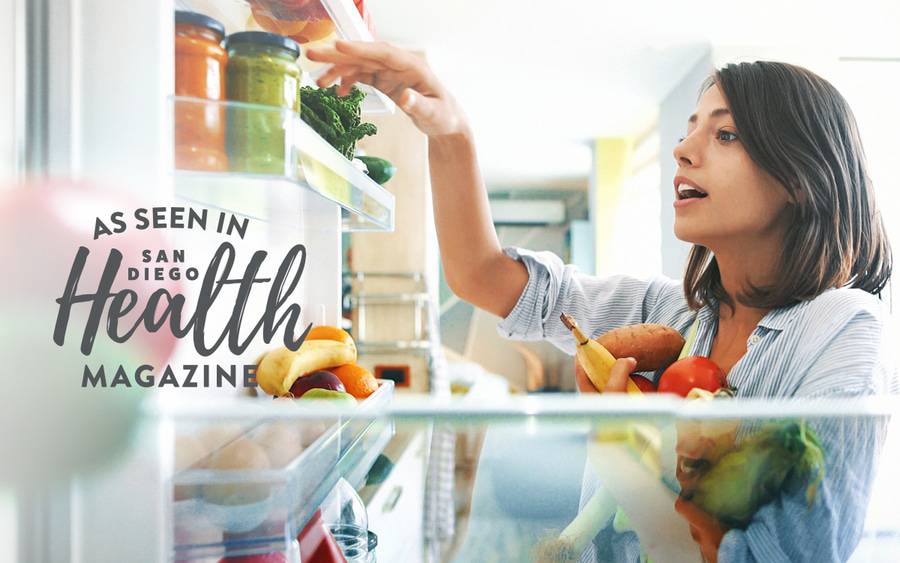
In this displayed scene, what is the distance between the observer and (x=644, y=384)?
565mm

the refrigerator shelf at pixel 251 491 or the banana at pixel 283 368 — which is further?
the banana at pixel 283 368

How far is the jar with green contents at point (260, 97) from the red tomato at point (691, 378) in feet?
0.93

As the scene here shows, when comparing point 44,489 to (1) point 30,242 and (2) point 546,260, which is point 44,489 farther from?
(2) point 546,260

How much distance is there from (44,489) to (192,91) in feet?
0.64

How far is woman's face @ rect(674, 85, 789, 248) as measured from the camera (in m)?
0.58

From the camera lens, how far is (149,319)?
28cm

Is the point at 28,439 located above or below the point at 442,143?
below

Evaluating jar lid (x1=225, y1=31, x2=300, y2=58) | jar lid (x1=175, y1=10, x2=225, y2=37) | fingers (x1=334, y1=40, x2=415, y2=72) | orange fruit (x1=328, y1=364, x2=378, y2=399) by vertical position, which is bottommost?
orange fruit (x1=328, y1=364, x2=378, y2=399)

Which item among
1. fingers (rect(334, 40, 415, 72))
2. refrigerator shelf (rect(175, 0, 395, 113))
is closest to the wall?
refrigerator shelf (rect(175, 0, 395, 113))

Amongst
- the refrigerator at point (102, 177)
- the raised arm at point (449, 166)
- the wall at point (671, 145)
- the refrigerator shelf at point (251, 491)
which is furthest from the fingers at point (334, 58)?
the wall at point (671, 145)

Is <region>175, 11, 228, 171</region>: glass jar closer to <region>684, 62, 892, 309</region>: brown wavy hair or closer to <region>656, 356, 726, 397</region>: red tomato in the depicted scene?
<region>656, 356, 726, 397</region>: red tomato

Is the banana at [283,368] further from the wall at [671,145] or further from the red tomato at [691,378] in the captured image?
the wall at [671,145]

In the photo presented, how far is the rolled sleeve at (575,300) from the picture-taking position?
81cm

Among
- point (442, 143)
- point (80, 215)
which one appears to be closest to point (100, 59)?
point (80, 215)
